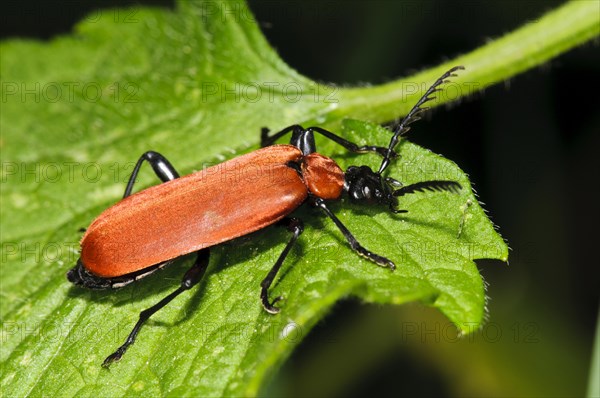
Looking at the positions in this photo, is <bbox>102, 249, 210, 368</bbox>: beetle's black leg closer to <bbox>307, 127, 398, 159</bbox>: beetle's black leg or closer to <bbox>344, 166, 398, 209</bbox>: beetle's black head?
<bbox>344, 166, 398, 209</bbox>: beetle's black head

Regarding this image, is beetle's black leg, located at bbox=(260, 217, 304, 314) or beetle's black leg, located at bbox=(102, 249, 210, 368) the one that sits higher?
beetle's black leg, located at bbox=(260, 217, 304, 314)

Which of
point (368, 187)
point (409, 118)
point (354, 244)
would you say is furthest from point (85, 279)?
point (409, 118)

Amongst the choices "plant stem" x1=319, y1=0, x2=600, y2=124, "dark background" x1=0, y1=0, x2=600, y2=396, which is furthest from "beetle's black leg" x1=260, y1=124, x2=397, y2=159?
"dark background" x1=0, y1=0, x2=600, y2=396

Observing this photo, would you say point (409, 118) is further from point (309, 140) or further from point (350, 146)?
point (309, 140)

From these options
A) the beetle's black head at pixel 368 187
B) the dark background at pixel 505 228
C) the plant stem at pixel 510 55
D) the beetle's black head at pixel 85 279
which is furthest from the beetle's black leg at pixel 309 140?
the beetle's black head at pixel 85 279

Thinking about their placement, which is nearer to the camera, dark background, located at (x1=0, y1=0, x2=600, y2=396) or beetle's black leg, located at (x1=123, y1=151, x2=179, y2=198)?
beetle's black leg, located at (x1=123, y1=151, x2=179, y2=198)

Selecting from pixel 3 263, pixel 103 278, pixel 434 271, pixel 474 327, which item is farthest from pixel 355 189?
pixel 3 263

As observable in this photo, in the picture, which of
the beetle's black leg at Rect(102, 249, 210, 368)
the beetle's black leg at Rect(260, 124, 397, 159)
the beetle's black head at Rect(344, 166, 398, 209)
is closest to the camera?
the beetle's black leg at Rect(102, 249, 210, 368)

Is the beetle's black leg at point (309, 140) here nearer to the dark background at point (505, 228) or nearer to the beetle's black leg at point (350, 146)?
the beetle's black leg at point (350, 146)
